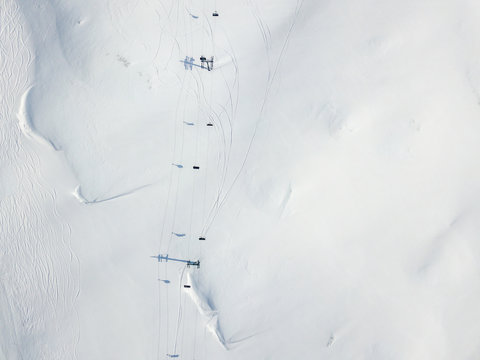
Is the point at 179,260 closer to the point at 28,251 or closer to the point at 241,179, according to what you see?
the point at 241,179

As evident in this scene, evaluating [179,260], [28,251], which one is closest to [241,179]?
[179,260]

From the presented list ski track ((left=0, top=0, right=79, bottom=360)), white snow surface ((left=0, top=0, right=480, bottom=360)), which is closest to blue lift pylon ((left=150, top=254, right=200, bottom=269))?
Answer: white snow surface ((left=0, top=0, right=480, bottom=360))

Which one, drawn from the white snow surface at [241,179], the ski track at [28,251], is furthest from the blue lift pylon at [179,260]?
the ski track at [28,251]

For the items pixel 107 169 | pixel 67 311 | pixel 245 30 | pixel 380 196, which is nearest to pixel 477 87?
pixel 380 196

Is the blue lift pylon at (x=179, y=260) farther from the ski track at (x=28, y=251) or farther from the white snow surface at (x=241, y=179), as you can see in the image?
the ski track at (x=28, y=251)

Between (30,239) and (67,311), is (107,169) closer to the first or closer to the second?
(30,239)
